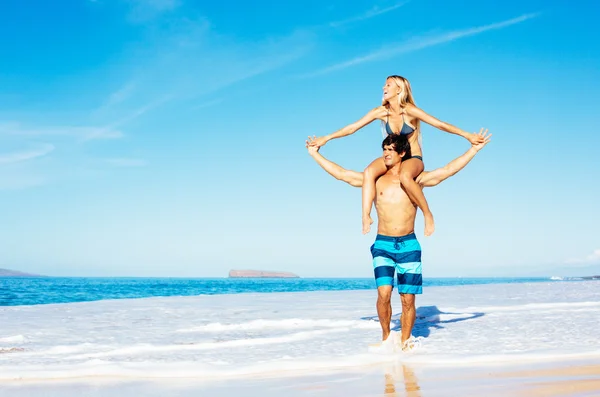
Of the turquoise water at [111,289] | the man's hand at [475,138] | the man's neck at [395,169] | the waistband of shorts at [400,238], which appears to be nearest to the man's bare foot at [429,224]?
the waistband of shorts at [400,238]

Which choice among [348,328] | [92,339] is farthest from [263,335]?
[92,339]

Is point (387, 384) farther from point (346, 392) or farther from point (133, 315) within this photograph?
point (133, 315)

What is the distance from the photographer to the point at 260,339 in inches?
245

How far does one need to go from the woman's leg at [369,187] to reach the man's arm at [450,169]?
1.29 ft

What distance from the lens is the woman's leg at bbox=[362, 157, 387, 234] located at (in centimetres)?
516

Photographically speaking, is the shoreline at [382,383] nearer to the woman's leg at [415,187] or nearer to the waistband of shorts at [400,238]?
the waistband of shorts at [400,238]

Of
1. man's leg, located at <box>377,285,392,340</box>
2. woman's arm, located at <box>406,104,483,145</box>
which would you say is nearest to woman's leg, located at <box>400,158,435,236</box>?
woman's arm, located at <box>406,104,483,145</box>

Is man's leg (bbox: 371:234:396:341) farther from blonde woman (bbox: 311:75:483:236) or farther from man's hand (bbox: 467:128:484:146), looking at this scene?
man's hand (bbox: 467:128:484:146)

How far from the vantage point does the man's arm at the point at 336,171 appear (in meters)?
5.40

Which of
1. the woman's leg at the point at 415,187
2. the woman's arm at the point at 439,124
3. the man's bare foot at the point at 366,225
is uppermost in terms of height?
the woman's arm at the point at 439,124

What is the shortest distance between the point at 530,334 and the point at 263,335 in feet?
9.80

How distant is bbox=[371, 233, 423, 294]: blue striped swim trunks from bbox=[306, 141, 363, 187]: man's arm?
606 mm

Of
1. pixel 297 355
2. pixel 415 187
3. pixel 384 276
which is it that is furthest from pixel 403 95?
pixel 297 355

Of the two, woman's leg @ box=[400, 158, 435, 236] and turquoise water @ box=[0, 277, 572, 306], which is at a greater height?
woman's leg @ box=[400, 158, 435, 236]
